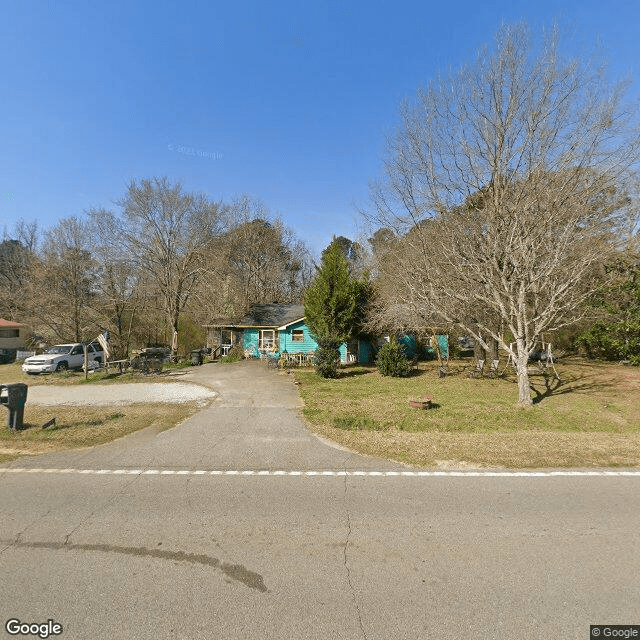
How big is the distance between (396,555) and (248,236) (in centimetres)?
3950

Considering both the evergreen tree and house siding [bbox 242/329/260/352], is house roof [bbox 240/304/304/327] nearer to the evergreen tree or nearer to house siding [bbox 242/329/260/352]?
house siding [bbox 242/329/260/352]

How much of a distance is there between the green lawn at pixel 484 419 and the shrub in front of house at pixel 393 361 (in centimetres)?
110

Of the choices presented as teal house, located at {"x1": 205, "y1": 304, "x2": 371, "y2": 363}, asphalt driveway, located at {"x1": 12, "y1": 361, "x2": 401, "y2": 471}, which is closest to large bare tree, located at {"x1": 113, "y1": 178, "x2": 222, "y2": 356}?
teal house, located at {"x1": 205, "y1": 304, "x2": 371, "y2": 363}

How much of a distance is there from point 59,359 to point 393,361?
1857 centimetres

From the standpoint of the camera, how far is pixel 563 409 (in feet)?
35.4

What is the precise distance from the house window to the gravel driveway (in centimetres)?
1102

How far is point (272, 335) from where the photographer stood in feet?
86.8

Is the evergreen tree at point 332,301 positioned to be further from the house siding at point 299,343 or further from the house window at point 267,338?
the house window at point 267,338

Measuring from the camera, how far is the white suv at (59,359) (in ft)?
62.2

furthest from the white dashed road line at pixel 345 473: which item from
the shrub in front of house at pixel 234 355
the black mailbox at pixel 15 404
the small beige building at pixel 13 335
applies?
the small beige building at pixel 13 335

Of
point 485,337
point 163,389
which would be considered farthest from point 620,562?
point 485,337

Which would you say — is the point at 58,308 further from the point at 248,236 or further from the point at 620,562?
the point at 620,562

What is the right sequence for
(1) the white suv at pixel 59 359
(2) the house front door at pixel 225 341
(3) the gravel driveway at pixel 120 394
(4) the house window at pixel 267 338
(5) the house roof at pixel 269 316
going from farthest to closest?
(2) the house front door at pixel 225 341 < (5) the house roof at pixel 269 316 < (4) the house window at pixel 267 338 < (1) the white suv at pixel 59 359 < (3) the gravel driveway at pixel 120 394

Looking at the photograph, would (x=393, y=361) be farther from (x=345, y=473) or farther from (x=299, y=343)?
(x=345, y=473)
